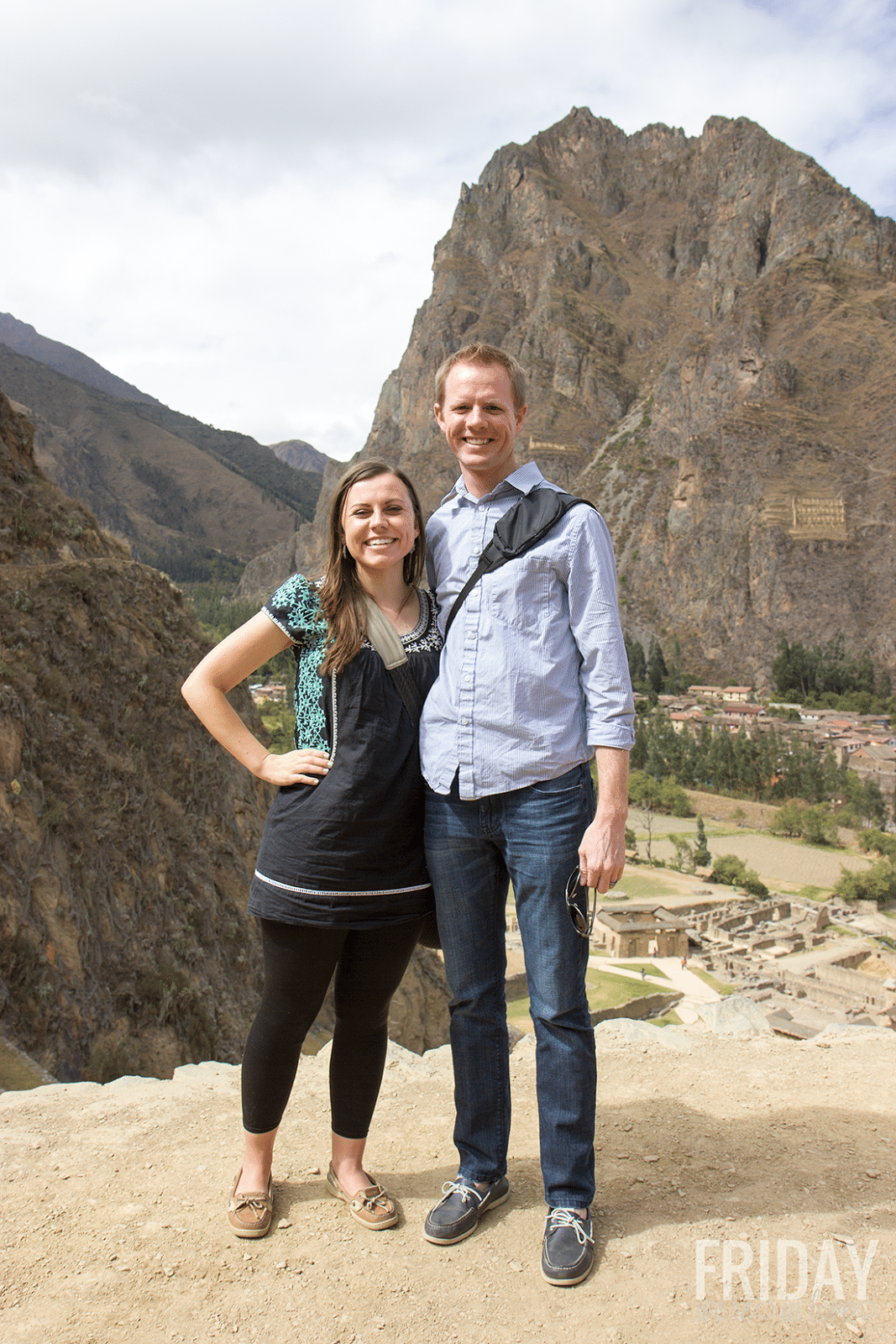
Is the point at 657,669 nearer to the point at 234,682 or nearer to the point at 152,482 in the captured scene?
the point at 234,682

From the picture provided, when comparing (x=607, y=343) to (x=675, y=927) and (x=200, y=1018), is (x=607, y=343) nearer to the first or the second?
(x=675, y=927)

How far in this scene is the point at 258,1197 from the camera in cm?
260

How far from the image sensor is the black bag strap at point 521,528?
2486 mm

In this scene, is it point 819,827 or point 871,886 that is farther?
point 819,827

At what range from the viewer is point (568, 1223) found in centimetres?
241

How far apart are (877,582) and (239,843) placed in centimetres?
8743

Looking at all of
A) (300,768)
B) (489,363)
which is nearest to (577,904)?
(300,768)

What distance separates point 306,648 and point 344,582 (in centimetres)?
24

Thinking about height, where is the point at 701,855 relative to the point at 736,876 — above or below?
above

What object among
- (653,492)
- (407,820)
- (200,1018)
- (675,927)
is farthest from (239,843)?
(653,492)

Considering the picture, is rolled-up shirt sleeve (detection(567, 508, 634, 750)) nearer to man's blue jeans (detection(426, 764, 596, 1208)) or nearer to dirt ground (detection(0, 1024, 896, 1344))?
man's blue jeans (detection(426, 764, 596, 1208))

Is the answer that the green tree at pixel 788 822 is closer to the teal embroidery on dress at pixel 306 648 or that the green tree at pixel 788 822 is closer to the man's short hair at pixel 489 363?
the man's short hair at pixel 489 363

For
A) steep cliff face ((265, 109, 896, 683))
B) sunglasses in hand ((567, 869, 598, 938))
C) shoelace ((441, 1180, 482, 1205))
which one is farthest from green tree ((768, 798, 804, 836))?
sunglasses in hand ((567, 869, 598, 938))

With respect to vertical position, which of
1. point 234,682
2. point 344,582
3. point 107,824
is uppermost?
point 344,582
